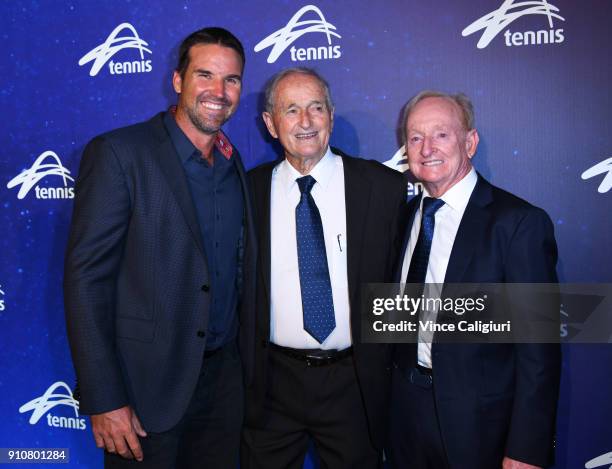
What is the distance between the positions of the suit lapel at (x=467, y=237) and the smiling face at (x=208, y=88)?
1.02m

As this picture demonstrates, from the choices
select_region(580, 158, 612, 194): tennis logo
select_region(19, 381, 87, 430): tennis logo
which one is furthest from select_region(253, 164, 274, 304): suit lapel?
select_region(19, 381, 87, 430): tennis logo

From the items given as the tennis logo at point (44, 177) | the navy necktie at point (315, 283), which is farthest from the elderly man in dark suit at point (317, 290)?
the tennis logo at point (44, 177)

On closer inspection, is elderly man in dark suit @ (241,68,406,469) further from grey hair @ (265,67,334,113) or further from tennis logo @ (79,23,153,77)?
tennis logo @ (79,23,153,77)

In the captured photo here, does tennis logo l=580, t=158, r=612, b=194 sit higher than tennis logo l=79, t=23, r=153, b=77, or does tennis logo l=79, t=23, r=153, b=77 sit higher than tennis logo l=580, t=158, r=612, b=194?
tennis logo l=79, t=23, r=153, b=77

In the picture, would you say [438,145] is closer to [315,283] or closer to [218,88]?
[315,283]

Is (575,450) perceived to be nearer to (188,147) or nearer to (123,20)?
(188,147)

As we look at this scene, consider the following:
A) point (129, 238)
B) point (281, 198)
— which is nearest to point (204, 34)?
point (281, 198)

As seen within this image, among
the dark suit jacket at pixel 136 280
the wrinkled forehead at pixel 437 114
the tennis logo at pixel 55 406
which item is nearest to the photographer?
the dark suit jacket at pixel 136 280

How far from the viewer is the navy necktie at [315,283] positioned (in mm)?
2086

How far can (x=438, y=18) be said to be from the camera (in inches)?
101

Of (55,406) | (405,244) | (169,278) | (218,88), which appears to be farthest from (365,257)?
(55,406)

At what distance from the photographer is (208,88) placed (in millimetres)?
2021

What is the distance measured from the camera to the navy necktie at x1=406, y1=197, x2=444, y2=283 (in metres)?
1.89

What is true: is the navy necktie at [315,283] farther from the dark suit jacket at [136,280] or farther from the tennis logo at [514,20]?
the tennis logo at [514,20]
